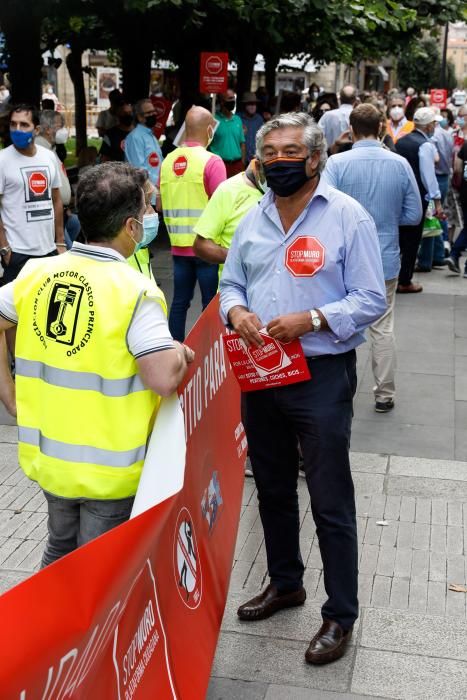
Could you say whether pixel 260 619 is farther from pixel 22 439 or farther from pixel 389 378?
pixel 389 378

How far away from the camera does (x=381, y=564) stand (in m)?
4.70

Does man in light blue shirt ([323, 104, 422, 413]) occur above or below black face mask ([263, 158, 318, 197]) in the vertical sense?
below

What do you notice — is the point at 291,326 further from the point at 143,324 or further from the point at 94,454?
the point at 94,454

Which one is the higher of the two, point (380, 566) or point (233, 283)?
point (233, 283)

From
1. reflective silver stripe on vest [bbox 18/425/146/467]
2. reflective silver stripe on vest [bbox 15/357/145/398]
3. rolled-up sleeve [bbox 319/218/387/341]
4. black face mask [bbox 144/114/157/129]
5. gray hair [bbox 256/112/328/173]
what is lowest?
black face mask [bbox 144/114/157/129]

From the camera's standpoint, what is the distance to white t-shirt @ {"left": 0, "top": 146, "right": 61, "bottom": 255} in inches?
291

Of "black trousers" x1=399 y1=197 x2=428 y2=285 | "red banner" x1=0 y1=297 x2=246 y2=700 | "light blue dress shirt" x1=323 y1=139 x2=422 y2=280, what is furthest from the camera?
"black trousers" x1=399 y1=197 x2=428 y2=285

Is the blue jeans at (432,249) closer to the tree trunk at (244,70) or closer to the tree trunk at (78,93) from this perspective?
the tree trunk at (244,70)

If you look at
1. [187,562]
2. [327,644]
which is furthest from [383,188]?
[187,562]

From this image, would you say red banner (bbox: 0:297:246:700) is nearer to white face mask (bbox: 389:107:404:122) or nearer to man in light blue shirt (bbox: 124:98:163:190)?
man in light blue shirt (bbox: 124:98:163:190)

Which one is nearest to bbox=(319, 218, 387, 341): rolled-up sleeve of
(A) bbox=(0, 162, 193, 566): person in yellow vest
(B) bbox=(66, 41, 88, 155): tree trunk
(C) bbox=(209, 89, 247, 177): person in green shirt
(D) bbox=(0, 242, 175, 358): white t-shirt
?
(A) bbox=(0, 162, 193, 566): person in yellow vest

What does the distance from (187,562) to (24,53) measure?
39.1 feet

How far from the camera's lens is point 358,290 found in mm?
3727

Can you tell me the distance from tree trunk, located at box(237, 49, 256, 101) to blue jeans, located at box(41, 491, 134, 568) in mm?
19442
